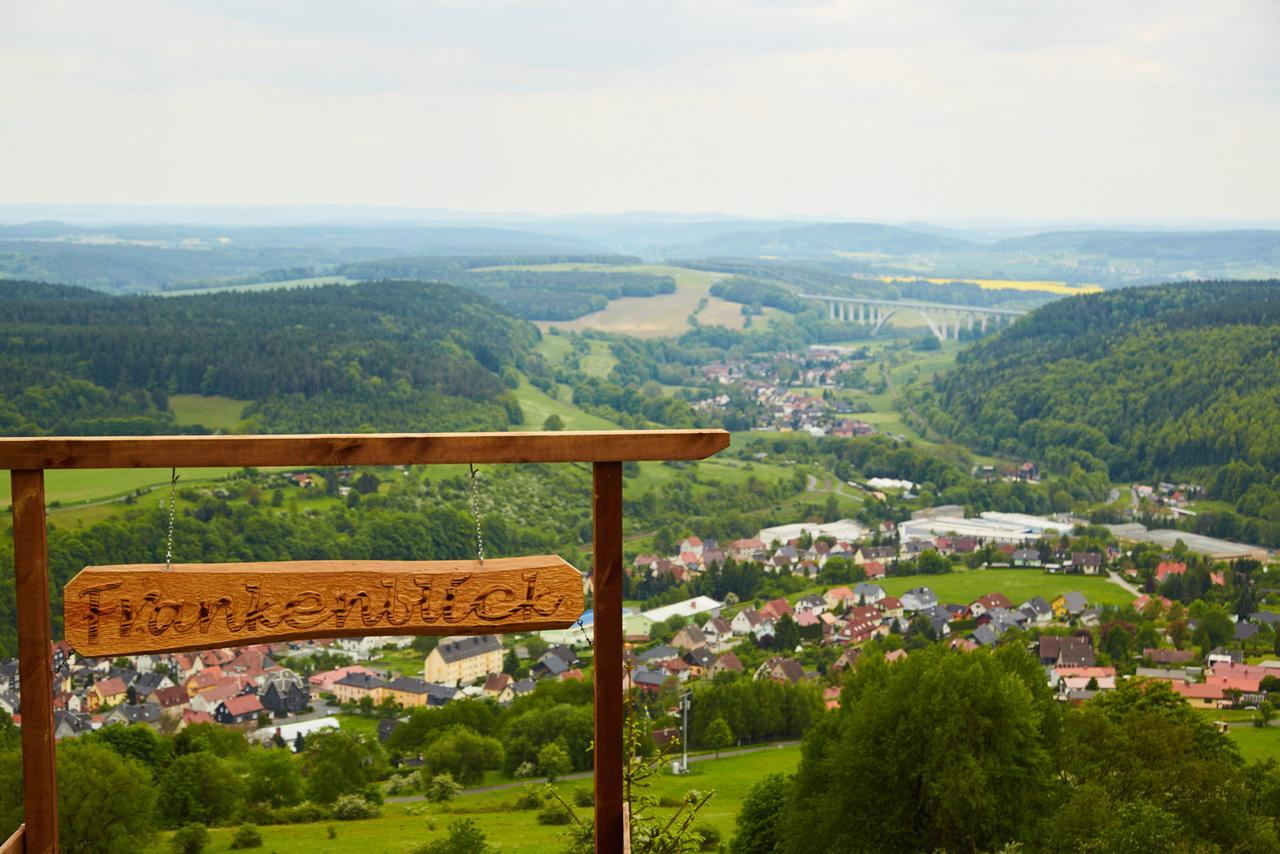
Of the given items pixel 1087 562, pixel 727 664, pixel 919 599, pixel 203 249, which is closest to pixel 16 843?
pixel 727 664

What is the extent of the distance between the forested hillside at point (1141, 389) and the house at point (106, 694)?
39.7 m

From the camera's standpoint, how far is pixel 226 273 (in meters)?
97.9

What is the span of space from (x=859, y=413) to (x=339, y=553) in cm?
4204

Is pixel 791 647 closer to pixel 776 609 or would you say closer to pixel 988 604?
pixel 776 609

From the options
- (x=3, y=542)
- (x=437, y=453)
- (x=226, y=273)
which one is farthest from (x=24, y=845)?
(x=226, y=273)

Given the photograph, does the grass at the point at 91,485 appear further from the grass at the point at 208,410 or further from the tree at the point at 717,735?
the tree at the point at 717,735

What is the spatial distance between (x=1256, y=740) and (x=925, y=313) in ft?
259

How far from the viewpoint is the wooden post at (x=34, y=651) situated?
9.04 ft

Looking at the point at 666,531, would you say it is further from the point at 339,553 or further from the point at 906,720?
the point at 906,720

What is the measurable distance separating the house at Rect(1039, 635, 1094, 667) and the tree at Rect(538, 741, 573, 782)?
13166 millimetres

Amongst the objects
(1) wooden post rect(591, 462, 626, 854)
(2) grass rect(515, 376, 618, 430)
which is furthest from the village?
(1) wooden post rect(591, 462, 626, 854)

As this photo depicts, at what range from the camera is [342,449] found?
2795 millimetres

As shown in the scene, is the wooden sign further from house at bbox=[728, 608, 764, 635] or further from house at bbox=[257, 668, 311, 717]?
house at bbox=[728, 608, 764, 635]

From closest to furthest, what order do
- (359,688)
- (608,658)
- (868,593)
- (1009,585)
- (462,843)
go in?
(608,658) < (462,843) < (359,688) < (868,593) < (1009,585)
